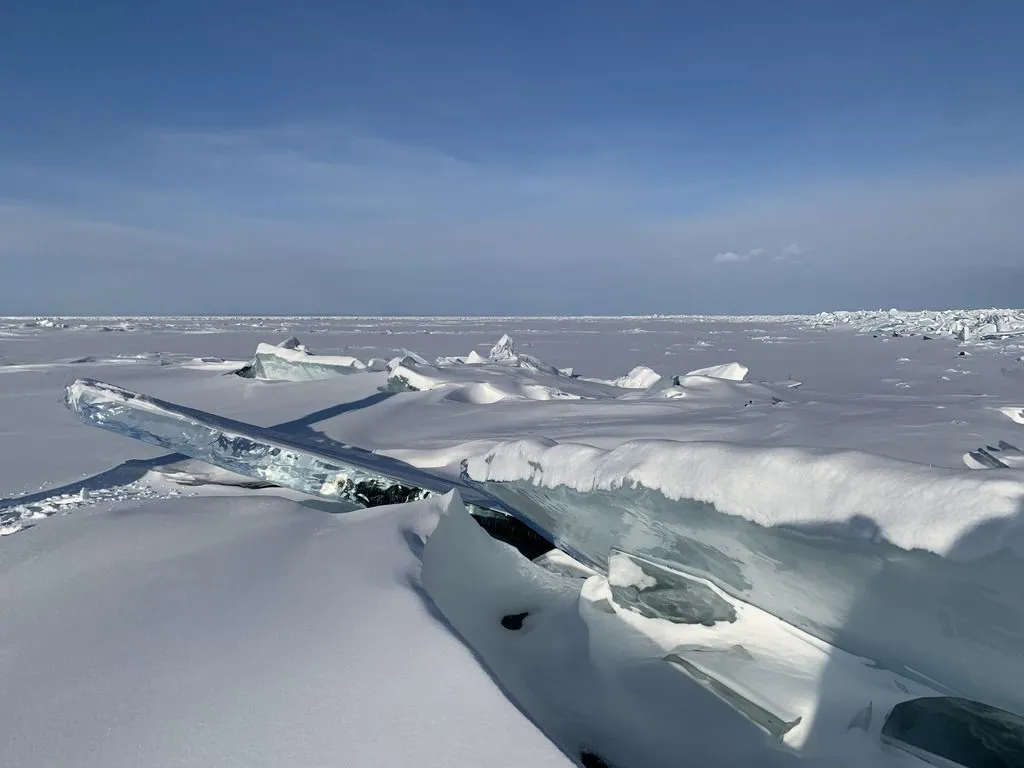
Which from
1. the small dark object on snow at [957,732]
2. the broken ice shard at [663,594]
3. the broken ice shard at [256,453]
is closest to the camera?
the small dark object on snow at [957,732]

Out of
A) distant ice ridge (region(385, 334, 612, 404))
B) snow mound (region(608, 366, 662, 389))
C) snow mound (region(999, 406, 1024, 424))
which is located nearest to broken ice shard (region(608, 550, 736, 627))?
snow mound (region(999, 406, 1024, 424))

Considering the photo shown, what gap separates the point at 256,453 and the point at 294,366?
160 inches

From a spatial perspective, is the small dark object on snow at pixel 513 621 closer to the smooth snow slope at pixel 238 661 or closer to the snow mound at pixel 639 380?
the smooth snow slope at pixel 238 661

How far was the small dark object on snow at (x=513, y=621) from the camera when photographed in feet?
5.96

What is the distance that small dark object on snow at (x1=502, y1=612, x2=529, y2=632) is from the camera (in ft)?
5.96

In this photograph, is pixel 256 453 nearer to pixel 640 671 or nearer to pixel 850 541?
pixel 640 671

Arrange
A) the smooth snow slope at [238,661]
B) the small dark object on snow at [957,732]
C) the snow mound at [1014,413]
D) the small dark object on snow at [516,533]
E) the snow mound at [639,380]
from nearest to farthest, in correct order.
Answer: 1. the smooth snow slope at [238,661]
2. the small dark object on snow at [957,732]
3. the small dark object on snow at [516,533]
4. the snow mound at [1014,413]
5. the snow mound at [639,380]

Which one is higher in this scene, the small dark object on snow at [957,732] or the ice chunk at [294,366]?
the ice chunk at [294,366]

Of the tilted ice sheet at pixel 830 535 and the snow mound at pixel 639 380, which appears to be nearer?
the tilted ice sheet at pixel 830 535

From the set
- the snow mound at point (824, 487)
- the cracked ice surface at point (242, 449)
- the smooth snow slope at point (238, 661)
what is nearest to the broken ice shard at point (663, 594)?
the snow mound at point (824, 487)

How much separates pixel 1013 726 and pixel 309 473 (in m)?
2.33

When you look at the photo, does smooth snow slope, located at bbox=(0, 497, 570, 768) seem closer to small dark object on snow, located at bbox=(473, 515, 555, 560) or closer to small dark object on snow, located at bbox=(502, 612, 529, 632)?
small dark object on snow, located at bbox=(502, 612, 529, 632)

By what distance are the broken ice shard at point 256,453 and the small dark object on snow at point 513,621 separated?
0.55m

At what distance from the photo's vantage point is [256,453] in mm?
2801
